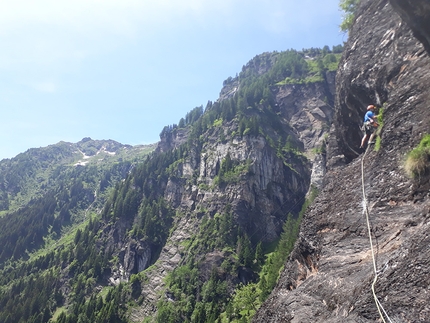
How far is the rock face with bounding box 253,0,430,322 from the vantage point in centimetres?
996

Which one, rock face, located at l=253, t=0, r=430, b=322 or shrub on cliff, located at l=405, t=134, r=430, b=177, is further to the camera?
shrub on cliff, located at l=405, t=134, r=430, b=177

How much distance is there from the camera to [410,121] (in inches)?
562

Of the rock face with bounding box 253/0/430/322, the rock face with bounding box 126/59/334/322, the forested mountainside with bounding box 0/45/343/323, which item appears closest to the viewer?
the rock face with bounding box 253/0/430/322

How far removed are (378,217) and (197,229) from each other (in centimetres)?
11497

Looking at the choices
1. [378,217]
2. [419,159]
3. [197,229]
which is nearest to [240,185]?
[197,229]

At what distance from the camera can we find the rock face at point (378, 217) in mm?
9961

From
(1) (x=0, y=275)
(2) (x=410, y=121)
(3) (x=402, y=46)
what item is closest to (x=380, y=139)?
(2) (x=410, y=121)

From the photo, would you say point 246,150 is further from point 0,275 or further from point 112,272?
point 0,275

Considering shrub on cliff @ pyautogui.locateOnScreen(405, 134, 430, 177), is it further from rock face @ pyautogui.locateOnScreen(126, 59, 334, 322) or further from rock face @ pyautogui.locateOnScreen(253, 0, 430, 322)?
rock face @ pyautogui.locateOnScreen(126, 59, 334, 322)

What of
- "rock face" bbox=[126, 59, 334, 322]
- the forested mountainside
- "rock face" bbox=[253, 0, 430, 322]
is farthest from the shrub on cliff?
"rock face" bbox=[126, 59, 334, 322]

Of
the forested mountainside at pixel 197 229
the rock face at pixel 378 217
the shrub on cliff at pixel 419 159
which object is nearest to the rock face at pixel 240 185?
the forested mountainside at pixel 197 229

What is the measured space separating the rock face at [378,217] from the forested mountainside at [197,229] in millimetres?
49226

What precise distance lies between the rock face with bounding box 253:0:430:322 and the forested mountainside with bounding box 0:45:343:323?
49226 mm

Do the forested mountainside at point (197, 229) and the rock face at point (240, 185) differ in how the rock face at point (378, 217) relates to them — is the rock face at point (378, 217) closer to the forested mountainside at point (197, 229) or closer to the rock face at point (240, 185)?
the forested mountainside at point (197, 229)
